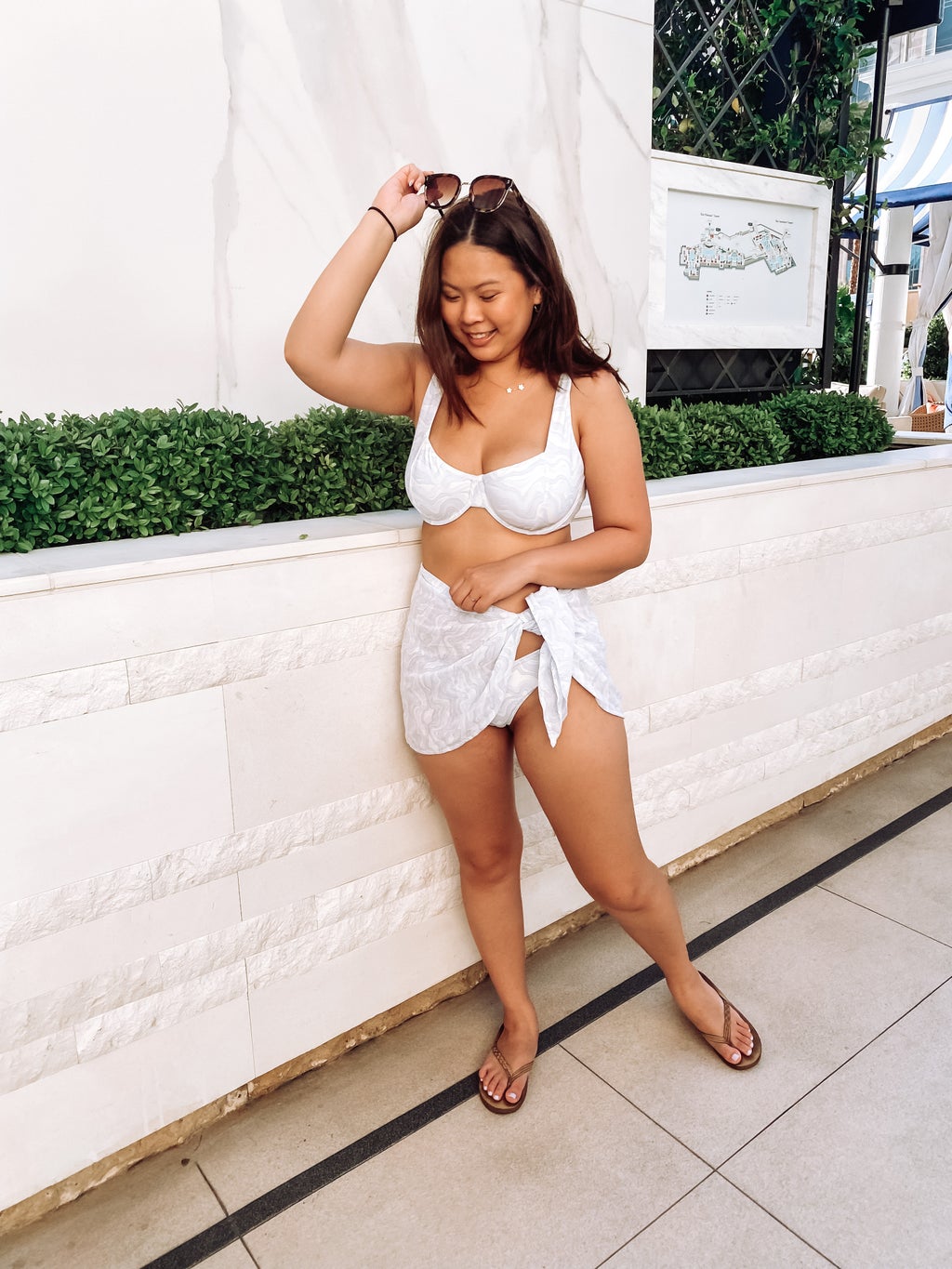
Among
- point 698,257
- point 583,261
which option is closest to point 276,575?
point 583,261

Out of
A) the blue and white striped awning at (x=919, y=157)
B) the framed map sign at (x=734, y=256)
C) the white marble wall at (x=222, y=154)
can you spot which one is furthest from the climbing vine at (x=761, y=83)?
the blue and white striped awning at (x=919, y=157)

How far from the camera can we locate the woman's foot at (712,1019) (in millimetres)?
2330

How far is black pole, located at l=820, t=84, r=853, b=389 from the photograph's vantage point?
4711 mm

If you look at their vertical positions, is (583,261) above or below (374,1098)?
above

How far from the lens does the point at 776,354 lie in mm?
4848

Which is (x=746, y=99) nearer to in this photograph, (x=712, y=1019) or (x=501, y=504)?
(x=501, y=504)

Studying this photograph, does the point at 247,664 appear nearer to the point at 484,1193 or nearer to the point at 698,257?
the point at 484,1193

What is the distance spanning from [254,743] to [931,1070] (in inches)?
69.0

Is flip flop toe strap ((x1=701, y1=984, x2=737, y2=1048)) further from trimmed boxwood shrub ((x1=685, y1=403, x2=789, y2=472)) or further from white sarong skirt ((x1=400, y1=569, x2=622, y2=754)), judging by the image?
trimmed boxwood shrub ((x1=685, y1=403, x2=789, y2=472))

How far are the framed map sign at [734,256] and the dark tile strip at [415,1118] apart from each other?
2354 mm

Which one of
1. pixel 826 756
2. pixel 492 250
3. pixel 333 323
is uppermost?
pixel 492 250

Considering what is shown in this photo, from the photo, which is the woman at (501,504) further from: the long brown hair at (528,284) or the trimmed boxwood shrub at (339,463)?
the trimmed boxwood shrub at (339,463)

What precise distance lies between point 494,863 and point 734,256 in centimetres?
327

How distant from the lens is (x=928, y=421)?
1056 centimetres
